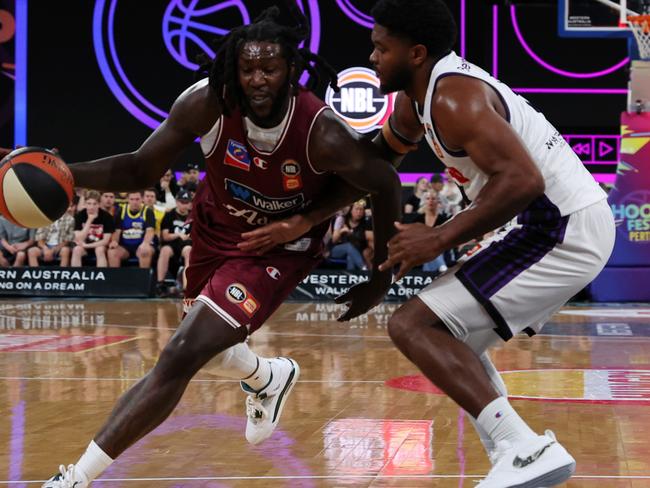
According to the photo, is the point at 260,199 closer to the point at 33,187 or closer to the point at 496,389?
the point at 33,187

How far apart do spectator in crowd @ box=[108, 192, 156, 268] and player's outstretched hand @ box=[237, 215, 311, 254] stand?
336 inches

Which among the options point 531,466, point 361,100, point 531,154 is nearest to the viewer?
point 531,466

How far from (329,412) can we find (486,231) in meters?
2.38

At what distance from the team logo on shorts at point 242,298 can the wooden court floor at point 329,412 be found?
66cm

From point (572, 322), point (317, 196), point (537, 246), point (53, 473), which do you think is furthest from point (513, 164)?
point (572, 322)

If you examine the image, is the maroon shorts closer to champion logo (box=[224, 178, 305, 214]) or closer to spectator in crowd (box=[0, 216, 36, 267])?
champion logo (box=[224, 178, 305, 214])

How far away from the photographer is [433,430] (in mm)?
5000

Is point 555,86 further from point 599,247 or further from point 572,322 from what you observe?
point 599,247

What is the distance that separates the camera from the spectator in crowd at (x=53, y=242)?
1312 centimetres

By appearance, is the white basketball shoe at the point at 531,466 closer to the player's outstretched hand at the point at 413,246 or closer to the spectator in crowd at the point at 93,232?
the player's outstretched hand at the point at 413,246

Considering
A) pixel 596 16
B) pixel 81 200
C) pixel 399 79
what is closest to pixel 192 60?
pixel 81 200

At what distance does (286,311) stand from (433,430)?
6.34m

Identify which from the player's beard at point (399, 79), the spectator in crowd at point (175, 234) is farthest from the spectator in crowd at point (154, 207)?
the player's beard at point (399, 79)

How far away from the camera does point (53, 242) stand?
43.4ft
